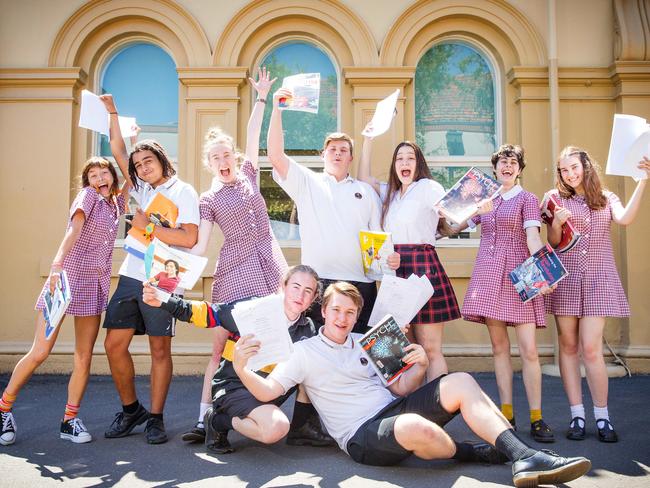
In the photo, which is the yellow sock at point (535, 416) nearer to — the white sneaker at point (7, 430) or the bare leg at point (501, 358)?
the bare leg at point (501, 358)

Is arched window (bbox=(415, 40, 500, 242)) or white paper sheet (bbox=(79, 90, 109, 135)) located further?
arched window (bbox=(415, 40, 500, 242))

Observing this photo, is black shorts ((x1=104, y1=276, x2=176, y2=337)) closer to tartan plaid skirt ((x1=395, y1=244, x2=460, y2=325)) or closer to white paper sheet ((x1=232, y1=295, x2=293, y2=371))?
white paper sheet ((x1=232, y1=295, x2=293, y2=371))

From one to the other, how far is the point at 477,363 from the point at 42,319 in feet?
13.8

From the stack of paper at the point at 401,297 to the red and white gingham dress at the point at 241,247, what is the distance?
0.74m

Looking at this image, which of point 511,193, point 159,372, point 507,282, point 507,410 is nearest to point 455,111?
point 511,193

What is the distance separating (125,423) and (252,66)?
420 cm

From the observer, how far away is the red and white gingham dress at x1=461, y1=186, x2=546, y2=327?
12.5 feet

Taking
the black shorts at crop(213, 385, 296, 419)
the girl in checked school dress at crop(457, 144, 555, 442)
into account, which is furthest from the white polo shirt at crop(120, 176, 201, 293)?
the girl in checked school dress at crop(457, 144, 555, 442)

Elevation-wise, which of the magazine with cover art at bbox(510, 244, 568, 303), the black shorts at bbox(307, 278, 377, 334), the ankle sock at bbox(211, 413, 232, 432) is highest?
the magazine with cover art at bbox(510, 244, 568, 303)

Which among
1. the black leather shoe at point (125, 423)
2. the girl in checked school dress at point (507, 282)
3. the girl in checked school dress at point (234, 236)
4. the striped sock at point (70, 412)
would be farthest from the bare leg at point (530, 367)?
the striped sock at point (70, 412)

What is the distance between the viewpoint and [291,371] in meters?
3.12

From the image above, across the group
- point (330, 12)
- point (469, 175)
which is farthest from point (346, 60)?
point (469, 175)

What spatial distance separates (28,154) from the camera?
6.03m

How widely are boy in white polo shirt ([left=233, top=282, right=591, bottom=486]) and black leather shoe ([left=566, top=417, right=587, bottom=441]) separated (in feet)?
2.84
